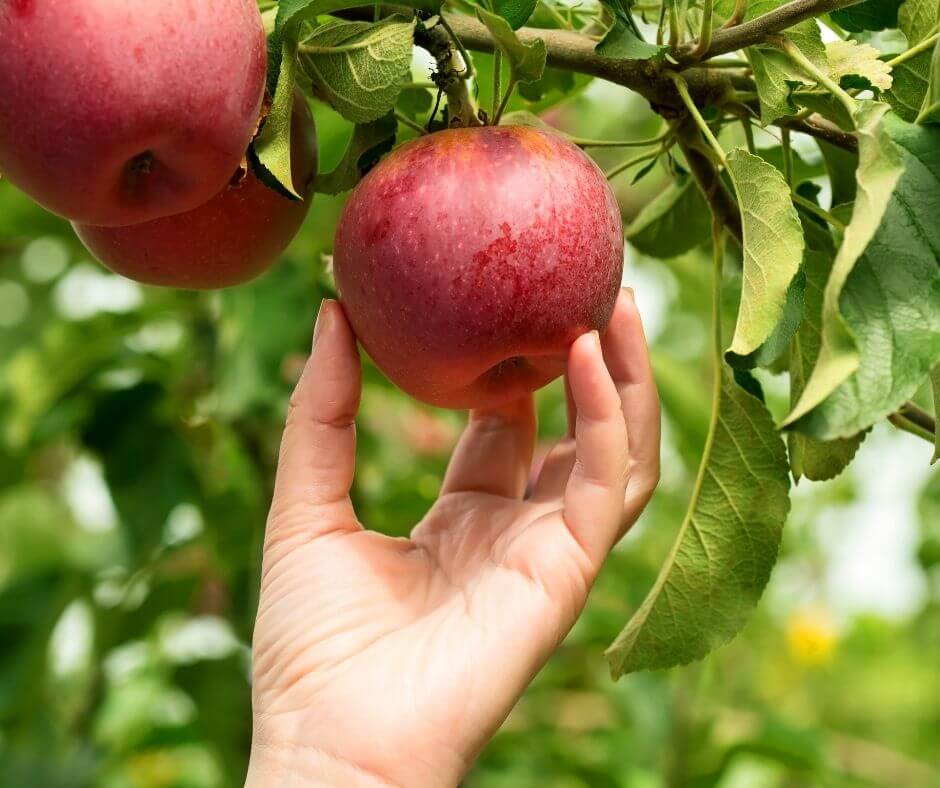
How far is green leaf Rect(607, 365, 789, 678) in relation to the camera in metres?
0.90

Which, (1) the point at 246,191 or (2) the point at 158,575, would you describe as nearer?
(1) the point at 246,191

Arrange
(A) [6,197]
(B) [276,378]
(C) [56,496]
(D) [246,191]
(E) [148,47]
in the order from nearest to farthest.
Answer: (E) [148,47] < (D) [246,191] < (B) [276,378] < (A) [6,197] < (C) [56,496]

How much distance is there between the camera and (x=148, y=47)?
0.67 metres

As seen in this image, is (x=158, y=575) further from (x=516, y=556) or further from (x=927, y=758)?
(x=927, y=758)

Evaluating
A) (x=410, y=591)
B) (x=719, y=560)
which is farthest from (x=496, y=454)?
(x=719, y=560)

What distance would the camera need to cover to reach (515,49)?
753 millimetres

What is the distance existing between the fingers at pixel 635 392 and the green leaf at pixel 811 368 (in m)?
0.14

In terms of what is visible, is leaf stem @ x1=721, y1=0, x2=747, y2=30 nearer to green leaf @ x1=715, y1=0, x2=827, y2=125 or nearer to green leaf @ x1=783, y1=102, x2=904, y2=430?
green leaf @ x1=715, y1=0, x2=827, y2=125

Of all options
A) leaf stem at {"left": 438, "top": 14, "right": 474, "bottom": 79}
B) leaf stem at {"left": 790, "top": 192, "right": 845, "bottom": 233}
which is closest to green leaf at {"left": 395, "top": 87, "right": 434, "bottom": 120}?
leaf stem at {"left": 438, "top": 14, "right": 474, "bottom": 79}

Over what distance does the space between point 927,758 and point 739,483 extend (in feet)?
9.81

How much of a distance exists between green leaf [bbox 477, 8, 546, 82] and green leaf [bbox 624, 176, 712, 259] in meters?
0.31

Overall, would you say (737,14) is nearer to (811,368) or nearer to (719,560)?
(811,368)

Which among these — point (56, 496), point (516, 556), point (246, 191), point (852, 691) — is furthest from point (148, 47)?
point (852, 691)

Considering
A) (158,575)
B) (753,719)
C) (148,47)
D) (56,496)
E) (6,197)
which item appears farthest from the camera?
(56,496)
